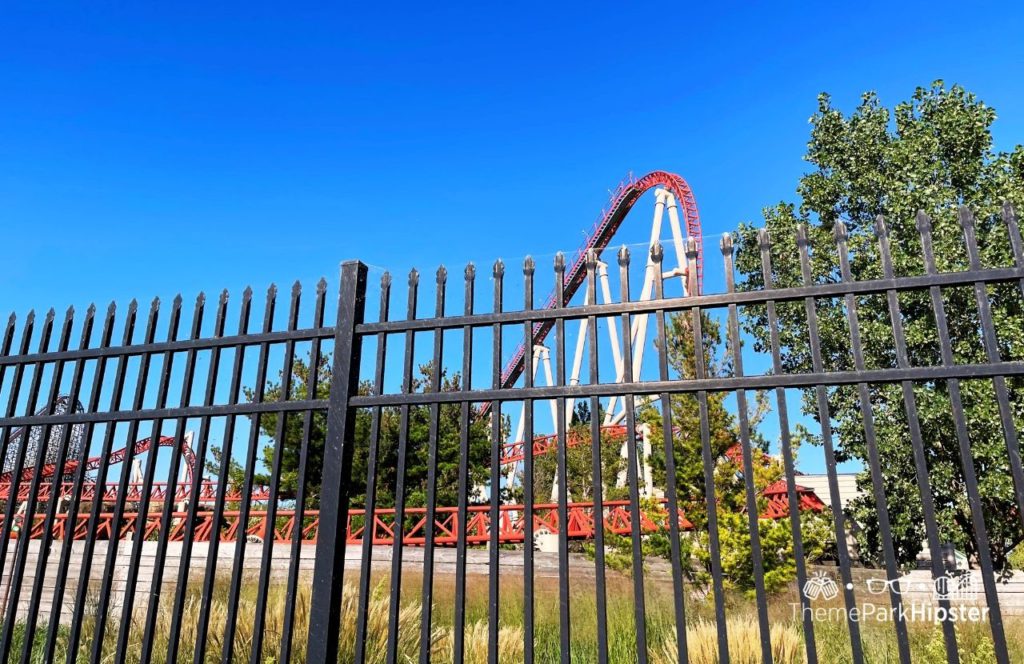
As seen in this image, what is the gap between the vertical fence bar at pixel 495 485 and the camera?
264 cm

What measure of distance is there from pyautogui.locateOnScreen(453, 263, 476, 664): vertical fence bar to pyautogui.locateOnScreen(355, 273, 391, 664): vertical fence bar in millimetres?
391

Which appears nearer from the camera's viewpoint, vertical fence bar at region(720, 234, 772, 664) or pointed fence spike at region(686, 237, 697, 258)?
vertical fence bar at region(720, 234, 772, 664)


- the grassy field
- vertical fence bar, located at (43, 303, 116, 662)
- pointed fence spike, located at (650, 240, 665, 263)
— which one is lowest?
the grassy field

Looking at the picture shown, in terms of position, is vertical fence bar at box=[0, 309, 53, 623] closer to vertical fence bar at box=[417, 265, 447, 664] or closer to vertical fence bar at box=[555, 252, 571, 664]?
vertical fence bar at box=[417, 265, 447, 664]

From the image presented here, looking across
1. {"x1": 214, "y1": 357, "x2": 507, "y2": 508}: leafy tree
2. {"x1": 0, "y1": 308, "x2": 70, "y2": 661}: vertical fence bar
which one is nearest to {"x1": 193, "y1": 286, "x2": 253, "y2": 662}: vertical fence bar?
{"x1": 0, "y1": 308, "x2": 70, "y2": 661}: vertical fence bar

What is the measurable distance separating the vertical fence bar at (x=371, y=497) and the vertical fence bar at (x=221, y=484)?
27.4 inches

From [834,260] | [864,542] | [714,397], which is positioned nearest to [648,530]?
[714,397]

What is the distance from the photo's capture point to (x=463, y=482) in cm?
281

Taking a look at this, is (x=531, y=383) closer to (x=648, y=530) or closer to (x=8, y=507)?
(x=8, y=507)

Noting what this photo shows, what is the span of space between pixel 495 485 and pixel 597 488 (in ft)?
1.57

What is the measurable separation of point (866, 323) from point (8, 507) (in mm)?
9183

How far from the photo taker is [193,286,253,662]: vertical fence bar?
305 centimetres

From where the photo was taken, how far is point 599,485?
2.57 m

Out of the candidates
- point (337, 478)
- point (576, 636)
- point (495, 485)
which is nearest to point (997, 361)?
point (495, 485)
